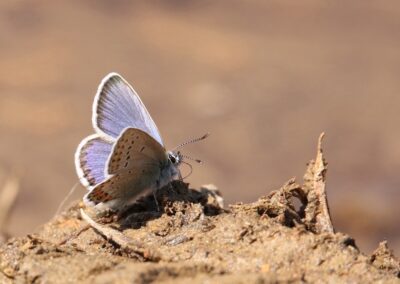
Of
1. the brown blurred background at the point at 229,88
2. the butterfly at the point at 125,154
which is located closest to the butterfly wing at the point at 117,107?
the butterfly at the point at 125,154

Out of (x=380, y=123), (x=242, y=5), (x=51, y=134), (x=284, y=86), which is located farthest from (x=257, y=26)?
(x=51, y=134)

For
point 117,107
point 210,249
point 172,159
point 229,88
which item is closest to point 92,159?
point 117,107

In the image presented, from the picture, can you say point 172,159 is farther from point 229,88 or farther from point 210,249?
point 229,88

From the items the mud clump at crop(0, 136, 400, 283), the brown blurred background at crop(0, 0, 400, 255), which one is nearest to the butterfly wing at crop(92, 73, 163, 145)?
the mud clump at crop(0, 136, 400, 283)

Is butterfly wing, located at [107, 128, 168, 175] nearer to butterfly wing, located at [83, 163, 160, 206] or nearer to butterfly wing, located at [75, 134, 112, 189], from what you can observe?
butterfly wing, located at [83, 163, 160, 206]

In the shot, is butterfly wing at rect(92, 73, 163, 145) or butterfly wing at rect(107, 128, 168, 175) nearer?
butterfly wing at rect(107, 128, 168, 175)

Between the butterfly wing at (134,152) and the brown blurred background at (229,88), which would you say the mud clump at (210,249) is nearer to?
the butterfly wing at (134,152)

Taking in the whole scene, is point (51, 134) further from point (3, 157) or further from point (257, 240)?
point (257, 240)
